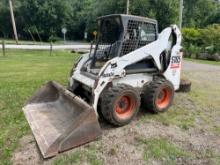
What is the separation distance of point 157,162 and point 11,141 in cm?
206

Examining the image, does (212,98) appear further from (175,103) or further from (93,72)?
(93,72)

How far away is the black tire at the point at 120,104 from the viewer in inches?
149

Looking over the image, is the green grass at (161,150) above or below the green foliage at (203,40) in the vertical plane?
below

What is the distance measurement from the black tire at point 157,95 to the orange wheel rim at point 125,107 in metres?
0.44

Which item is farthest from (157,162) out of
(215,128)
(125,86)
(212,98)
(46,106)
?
(212,98)

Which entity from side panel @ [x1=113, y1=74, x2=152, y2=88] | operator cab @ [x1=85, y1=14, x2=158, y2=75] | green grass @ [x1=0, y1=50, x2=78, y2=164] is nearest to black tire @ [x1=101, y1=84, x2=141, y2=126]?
side panel @ [x1=113, y1=74, x2=152, y2=88]

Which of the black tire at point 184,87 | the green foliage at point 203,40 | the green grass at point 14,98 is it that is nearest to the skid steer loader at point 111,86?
the green grass at point 14,98

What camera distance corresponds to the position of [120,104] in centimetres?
407

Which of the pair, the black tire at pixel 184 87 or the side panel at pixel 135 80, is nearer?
the side panel at pixel 135 80

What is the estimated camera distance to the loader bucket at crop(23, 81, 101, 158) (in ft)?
10.6

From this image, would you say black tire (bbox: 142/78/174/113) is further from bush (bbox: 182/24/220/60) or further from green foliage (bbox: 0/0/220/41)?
green foliage (bbox: 0/0/220/41)

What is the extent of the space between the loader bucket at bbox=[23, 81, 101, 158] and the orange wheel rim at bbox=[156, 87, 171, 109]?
65.3 inches

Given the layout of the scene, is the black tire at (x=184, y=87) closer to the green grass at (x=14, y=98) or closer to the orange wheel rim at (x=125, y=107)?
the orange wheel rim at (x=125, y=107)

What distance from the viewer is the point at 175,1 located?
2758 cm
